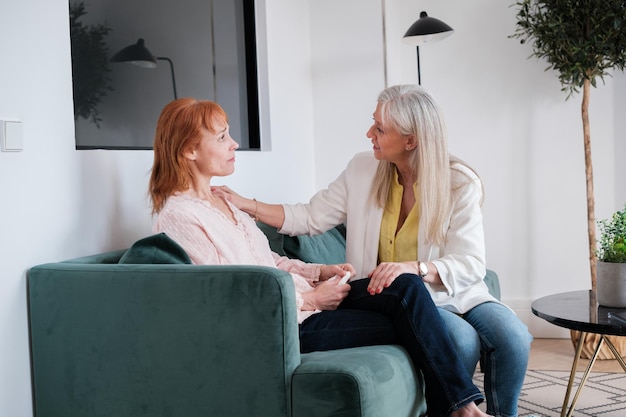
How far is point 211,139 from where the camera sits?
8.08 feet

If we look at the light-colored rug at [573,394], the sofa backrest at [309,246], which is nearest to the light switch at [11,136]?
the sofa backrest at [309,246]

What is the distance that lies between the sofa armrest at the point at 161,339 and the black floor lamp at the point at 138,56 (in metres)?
→ 0.94

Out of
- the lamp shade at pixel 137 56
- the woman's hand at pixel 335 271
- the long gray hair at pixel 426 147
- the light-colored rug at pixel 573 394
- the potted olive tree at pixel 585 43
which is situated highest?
the potted olive tree at pixel 585 43

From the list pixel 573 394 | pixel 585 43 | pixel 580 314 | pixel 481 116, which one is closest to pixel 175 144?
pixel 580 314

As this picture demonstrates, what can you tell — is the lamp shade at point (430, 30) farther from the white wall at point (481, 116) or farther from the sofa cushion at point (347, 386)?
the sofa cushion at point (347, 386)

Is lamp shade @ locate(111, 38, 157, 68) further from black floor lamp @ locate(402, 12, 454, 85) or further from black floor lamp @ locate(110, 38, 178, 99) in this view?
black floor lamp @ locate(402, 12, 454, 85)

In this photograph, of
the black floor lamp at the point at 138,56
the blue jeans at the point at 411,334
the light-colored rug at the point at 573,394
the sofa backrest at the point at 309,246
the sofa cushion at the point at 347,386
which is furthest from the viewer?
the light-colored rug at the point at 573,394

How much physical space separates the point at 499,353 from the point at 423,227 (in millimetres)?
476

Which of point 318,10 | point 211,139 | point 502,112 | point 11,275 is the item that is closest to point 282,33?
point 318,10

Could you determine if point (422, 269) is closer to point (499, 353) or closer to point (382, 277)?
point (382, 277)

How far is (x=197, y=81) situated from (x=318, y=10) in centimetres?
158

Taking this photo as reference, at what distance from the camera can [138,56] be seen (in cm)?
292

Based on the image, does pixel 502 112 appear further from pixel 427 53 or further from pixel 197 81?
pixel 197 81

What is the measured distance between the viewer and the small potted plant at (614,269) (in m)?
2.89
